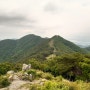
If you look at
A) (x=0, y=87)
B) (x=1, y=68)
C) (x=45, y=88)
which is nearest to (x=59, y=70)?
(x=1, y=68)

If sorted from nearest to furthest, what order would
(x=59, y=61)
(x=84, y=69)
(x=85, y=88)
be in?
(x=85, y=88) → (x=84, y=69) → (x=59, y=61)

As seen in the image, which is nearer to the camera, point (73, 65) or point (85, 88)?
point (85, 88)

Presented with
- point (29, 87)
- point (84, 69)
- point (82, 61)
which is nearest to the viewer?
point (29, 87)

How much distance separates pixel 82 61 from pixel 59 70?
861 cm

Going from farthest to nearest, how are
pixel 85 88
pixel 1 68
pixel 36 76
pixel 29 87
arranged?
pixel 1 68, pixel 36 76, pixel 29 87, pixel 85 88

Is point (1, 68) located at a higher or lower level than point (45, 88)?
lower

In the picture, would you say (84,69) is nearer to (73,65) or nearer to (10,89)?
(73,65)

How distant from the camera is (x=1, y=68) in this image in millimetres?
99062

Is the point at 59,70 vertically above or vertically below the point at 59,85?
below

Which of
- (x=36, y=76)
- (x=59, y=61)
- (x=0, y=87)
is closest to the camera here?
(x=0, y=87)

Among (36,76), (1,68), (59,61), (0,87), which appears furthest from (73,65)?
(0,87)

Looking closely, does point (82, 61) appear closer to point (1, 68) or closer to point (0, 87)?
point (1, 68)

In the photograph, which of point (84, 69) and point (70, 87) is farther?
point (84, 69)

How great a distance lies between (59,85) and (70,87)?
93 cm
